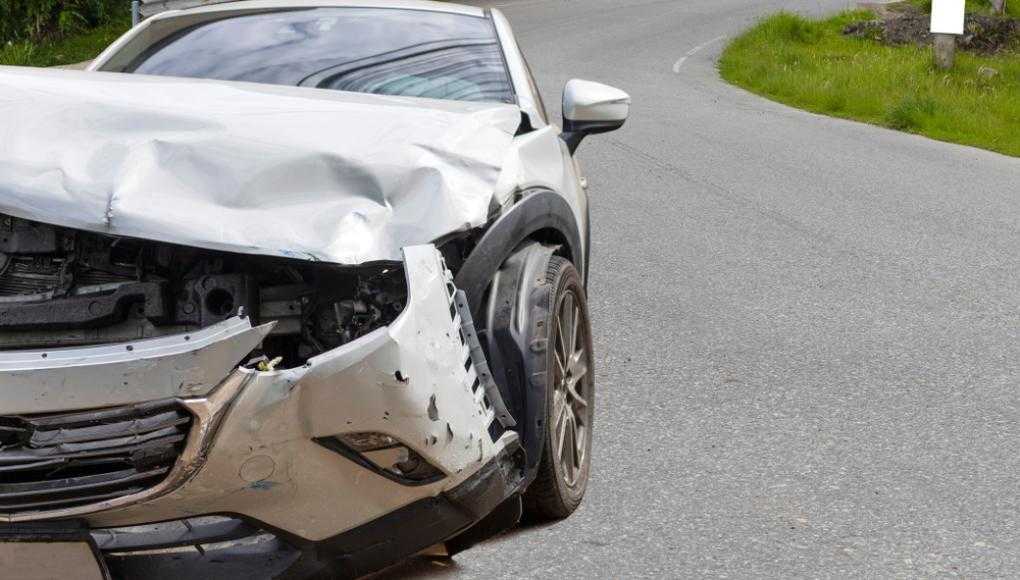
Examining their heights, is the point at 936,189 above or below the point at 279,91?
below

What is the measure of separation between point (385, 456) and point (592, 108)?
235 centimetres

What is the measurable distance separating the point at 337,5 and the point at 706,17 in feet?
91.4

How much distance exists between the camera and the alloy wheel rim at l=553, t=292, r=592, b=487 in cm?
443

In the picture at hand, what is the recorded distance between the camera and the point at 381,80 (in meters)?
5.38

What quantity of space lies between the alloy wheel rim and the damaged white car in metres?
0.07

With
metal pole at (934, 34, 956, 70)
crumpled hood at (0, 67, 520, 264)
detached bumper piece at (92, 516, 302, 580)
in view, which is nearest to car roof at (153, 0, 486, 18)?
crumpled hood at (0, 67, 520, 264)

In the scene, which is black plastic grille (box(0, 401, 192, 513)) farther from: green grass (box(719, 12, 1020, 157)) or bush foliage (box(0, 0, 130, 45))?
bush foliage (box(0, 0, 130, 45))

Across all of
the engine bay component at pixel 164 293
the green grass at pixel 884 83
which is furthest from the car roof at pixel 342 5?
the green grass at pixel 884 83

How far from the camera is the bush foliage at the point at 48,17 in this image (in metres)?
22.4

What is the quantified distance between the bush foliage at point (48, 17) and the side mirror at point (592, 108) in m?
18.1

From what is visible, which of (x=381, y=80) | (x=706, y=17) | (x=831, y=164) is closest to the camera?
(x=381, y=80)

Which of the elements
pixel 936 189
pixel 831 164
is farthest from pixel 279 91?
pixel 831 164

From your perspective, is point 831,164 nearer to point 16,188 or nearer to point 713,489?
point 713,489

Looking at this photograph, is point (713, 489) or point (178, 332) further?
point (713, 489)
